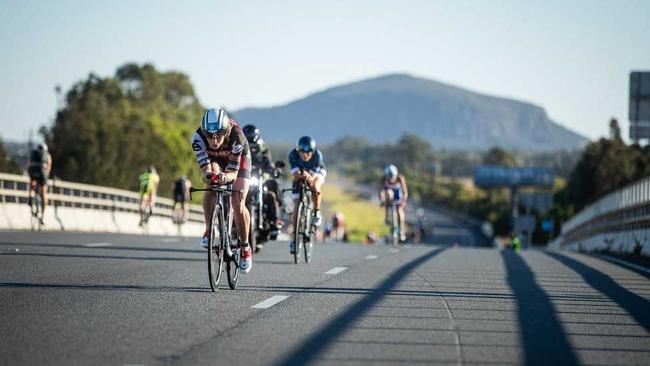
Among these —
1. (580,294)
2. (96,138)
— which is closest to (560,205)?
(96,138)

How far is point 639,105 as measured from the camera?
33.1 metres

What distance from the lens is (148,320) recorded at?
32.8 ft

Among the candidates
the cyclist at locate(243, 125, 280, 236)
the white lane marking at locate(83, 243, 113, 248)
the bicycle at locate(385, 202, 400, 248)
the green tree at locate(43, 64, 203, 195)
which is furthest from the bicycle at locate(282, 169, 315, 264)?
the green tree at locate(43, 64, 203, 195)

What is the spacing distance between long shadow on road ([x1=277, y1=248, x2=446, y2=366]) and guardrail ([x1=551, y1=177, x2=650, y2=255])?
12.7 metres

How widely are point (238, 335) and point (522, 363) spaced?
218 cm

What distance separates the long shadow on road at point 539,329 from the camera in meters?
8.61

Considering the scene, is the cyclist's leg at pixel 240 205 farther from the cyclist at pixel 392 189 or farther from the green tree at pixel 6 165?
the green tree at pixel 6 165

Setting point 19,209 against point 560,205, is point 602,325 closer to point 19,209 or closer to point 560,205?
point 19,209

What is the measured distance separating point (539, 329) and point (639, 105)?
24.0 metres

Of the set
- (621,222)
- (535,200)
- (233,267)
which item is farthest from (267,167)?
(535,200)

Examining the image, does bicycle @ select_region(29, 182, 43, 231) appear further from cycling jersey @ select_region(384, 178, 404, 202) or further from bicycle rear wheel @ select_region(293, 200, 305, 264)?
bicycle rear wheel @ select_region(293, 200, 305, 264)

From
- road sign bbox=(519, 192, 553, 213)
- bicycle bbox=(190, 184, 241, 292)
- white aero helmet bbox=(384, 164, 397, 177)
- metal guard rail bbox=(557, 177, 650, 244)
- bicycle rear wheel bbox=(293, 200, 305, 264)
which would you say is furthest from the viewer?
road sign bbox=(519, 192, 553, 213)

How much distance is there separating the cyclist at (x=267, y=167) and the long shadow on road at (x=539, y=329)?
5.02m

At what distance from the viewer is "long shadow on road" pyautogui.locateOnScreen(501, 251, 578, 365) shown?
8609mm
